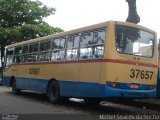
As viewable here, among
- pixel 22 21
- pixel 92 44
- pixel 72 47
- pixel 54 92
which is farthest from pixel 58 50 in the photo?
pixel 22 21

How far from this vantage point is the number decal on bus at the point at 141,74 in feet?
43.3

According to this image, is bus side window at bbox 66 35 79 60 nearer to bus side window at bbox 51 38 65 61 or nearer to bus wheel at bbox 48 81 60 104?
bus side window at bbox 51 38 65 61

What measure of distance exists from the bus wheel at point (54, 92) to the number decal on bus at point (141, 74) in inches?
148

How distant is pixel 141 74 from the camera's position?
13.5 metres

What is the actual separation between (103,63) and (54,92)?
163 inches

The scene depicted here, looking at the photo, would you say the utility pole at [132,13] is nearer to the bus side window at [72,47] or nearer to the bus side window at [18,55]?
the bus side window at [72,47]

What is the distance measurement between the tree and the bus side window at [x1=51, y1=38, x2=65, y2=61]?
20.3 metres

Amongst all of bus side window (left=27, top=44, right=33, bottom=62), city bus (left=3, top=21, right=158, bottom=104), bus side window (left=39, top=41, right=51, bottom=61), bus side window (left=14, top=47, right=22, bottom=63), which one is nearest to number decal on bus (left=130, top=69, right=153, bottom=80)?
city bus (left=3, top=21, right=158, bottom=104)

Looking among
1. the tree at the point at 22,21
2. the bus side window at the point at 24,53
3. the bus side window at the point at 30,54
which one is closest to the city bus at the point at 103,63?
the bus side window at the point at 30,54

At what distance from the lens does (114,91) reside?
1260 centimetres

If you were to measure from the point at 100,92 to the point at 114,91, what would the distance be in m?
0.45

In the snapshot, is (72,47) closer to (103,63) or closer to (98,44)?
(98,44)

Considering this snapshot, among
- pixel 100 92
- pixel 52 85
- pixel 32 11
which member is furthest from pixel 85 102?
pixel 32 11

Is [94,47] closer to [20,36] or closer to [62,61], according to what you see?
[62,61]
